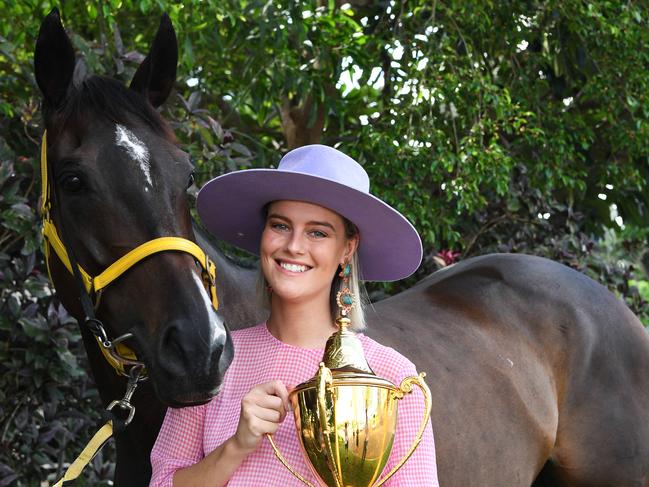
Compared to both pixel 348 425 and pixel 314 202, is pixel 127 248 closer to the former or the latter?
pixel 314 202

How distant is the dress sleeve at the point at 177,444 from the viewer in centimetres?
187

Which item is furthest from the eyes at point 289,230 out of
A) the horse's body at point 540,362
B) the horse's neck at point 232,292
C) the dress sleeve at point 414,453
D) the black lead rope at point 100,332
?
the horse's body at point 540,362

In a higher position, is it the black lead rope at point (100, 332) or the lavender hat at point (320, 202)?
the lavender hat at point (320, 202)

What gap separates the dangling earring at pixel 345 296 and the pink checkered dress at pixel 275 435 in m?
0.10

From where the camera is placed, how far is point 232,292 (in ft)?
8.98

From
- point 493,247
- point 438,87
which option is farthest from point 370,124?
point 493,247

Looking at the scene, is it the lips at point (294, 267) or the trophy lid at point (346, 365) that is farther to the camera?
the lips at point (294, 267)

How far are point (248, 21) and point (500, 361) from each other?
2.23 metres

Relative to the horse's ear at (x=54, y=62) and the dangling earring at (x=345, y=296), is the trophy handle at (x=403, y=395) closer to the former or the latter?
the dangling earring at (x=345, y=296)

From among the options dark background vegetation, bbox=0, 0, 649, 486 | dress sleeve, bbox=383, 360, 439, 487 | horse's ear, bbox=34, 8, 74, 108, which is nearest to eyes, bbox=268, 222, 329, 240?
dress sleeve, bbox=383, 360, 439, 487

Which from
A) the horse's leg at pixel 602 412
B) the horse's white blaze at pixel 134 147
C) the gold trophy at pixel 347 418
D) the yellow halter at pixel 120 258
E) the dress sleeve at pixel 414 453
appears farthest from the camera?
the horse's leg at pixel 602 412

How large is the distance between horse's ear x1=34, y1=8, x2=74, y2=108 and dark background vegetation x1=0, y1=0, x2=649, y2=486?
3.57ft

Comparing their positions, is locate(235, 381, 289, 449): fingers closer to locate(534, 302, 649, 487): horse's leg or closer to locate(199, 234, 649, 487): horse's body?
locate(199, 234, 649, 487): horse's body

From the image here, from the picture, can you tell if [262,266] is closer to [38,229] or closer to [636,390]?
[38,229]
